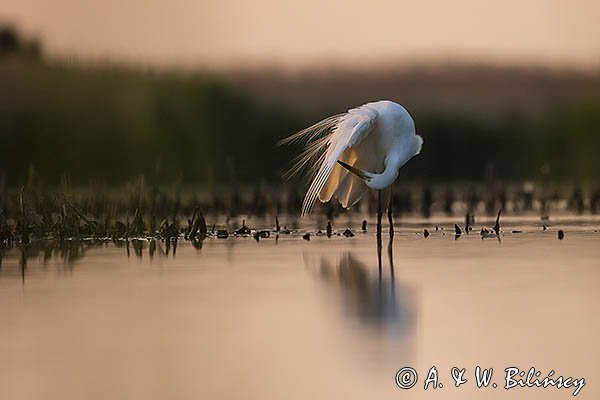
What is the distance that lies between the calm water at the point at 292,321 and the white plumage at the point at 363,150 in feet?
3.18

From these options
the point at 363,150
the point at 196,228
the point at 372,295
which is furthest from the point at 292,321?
the point at 363,150

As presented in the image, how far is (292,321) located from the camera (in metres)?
6.59

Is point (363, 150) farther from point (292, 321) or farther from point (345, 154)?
point (292, 321)

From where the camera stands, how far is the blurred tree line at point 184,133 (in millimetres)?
14969

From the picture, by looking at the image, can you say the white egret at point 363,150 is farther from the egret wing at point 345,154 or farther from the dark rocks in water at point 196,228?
the dark rocks in water at point 196,228

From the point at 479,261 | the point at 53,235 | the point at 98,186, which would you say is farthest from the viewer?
the point at 98,186

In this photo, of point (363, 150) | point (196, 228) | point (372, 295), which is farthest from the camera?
point (363, 150)

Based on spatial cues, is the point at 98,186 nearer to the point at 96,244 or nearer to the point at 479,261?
the point at 96,244

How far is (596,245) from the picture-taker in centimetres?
1039

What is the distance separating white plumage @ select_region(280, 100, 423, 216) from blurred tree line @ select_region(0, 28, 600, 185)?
60.3 inches

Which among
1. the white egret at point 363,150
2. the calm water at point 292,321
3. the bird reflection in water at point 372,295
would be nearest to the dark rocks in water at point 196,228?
the white egret at point 363,150

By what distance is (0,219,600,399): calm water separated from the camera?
17.2 ft

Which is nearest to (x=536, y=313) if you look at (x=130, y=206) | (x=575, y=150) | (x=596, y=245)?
(x=596, y=245)

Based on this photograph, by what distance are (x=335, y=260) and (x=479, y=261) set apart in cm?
106
